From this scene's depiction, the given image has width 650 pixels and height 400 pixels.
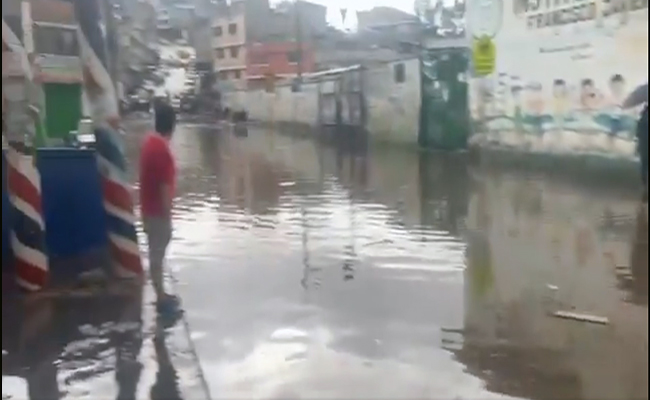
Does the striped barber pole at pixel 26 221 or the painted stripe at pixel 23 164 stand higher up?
the painted stripe at pixel 23 164

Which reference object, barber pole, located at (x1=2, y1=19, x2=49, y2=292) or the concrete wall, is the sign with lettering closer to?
the concrete wall

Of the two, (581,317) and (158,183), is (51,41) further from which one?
(581,317)

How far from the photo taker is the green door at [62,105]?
654 inches

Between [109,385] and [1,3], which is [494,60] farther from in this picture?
[109,385]

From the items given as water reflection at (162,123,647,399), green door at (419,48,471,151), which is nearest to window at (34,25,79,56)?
water reflection at (162,123,647,399)

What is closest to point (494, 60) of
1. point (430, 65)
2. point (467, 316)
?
point (430, 65)

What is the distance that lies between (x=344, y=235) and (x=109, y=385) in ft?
16.6

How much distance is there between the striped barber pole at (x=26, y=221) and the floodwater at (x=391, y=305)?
1.38 feet

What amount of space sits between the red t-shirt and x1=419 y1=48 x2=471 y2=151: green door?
12.7 metres

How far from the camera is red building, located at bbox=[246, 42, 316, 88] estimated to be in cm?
1877

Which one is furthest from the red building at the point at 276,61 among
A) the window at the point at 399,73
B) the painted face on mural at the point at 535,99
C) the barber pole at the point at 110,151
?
the barber pole at the point at 110,151

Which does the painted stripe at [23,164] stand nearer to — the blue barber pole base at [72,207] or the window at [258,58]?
the blue barber pole base at [72,207]

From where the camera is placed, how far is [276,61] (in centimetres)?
2041

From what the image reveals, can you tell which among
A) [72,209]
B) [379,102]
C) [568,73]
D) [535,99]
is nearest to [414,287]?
[72,209]
